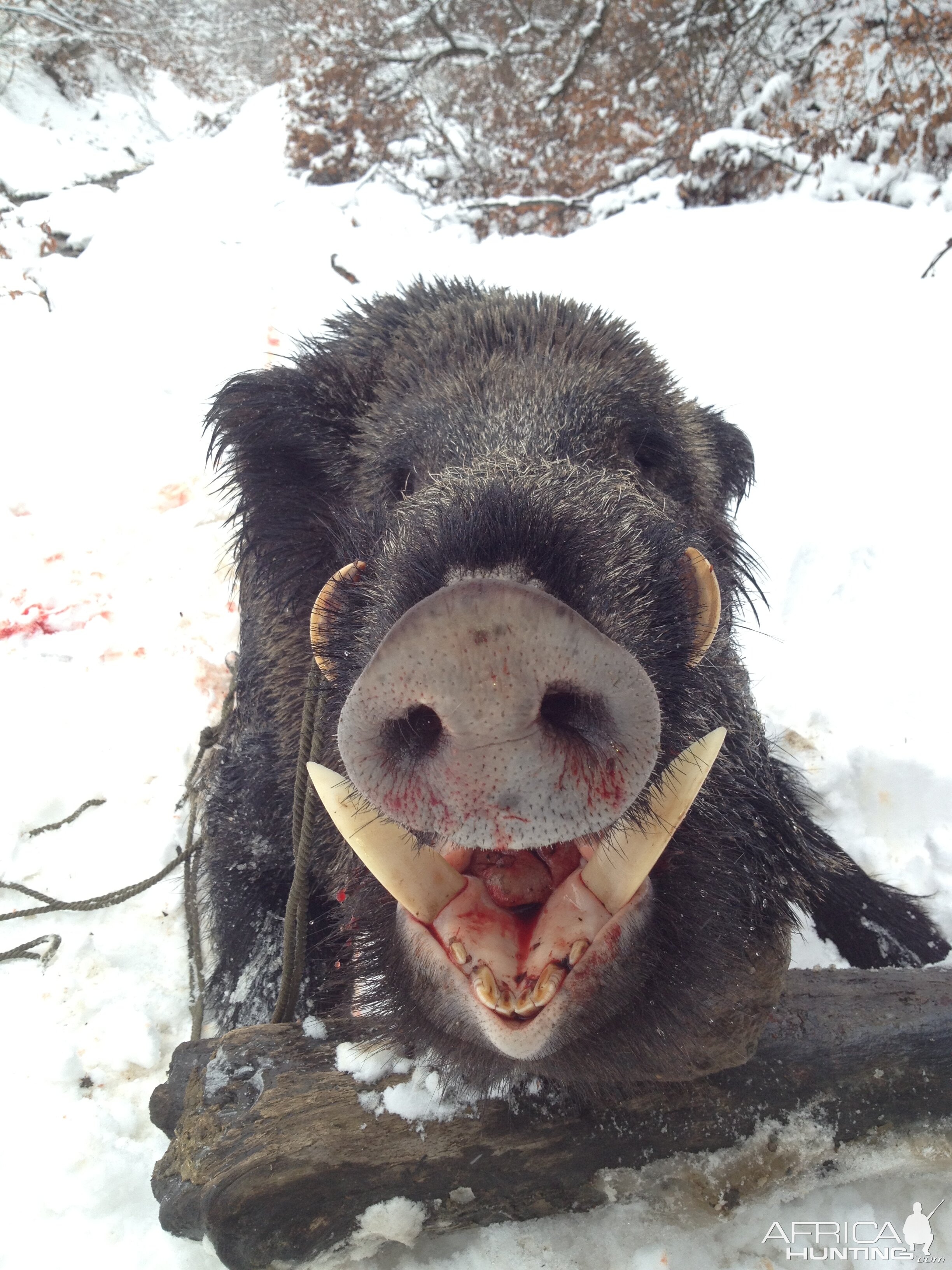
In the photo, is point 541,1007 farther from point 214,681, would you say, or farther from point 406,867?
point 214,681

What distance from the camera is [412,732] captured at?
1.21 metres

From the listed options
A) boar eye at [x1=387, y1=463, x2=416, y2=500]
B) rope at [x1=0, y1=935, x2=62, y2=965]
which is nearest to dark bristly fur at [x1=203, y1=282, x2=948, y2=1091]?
boar eye at [x1=387, y1=463, x2=416, y2=500]

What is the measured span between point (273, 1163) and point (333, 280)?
22.8 feet

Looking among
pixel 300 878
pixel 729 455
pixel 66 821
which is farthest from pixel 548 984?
pixel 66 821

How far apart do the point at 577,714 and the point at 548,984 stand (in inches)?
18.4

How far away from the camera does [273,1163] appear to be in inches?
56.7

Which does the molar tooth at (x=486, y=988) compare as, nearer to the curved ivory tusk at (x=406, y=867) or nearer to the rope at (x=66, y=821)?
the curved ivory tusk at (x=406, y=867)

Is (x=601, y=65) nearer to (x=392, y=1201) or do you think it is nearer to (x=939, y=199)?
(x=939, y=199)

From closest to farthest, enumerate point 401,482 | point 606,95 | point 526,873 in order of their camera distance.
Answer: point 526,873 < point 401,482 < point 606,95

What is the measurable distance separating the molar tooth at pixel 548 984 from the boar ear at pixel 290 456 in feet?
4.55

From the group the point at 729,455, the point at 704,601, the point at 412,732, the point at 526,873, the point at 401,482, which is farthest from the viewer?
the point at 729,455

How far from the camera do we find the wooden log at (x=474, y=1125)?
146cm

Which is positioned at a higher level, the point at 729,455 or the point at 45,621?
the point at 729,455

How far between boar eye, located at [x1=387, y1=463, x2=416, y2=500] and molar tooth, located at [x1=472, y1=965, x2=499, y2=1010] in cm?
120
